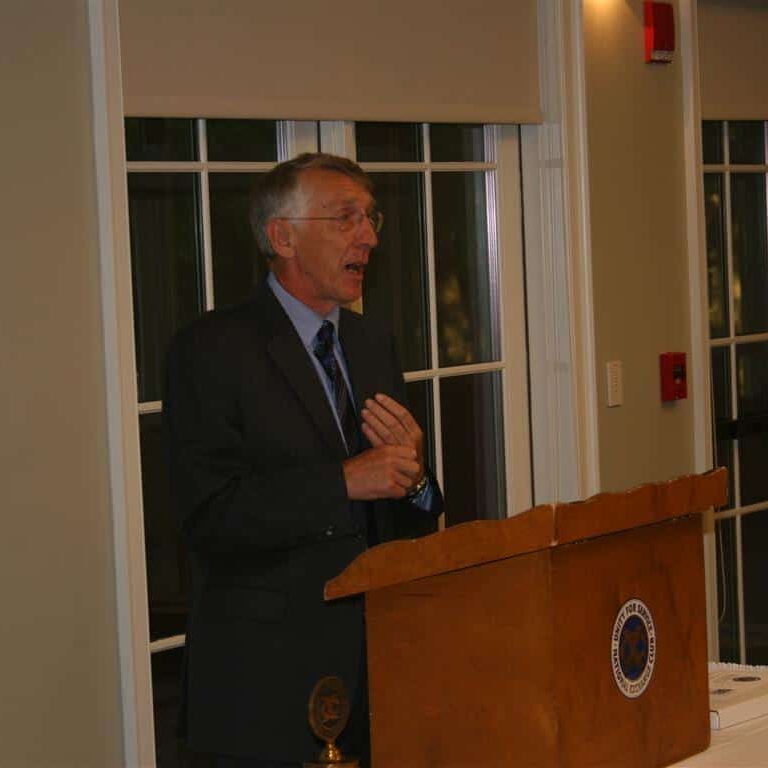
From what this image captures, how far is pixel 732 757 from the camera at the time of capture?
184cm

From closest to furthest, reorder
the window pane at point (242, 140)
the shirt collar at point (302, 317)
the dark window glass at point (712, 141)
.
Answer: the shirt collar at point (302, 317) < the window pane at point (242, 140) < the dark window glass at point (712, 141)

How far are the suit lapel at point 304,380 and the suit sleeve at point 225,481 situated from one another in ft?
0.16

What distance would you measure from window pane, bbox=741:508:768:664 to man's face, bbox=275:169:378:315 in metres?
2.65

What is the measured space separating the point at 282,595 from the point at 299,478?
23 cm

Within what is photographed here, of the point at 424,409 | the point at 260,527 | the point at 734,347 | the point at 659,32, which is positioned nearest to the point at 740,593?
the point at 734,347

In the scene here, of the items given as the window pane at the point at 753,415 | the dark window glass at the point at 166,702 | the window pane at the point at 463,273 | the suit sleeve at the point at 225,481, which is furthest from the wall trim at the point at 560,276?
the suit sleeve at the point at 225,481

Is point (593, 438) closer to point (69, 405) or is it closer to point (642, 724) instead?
point (69, 405)

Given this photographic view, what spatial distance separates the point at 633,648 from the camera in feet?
5.78

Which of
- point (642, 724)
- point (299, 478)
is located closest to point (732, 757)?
point (642, 724)

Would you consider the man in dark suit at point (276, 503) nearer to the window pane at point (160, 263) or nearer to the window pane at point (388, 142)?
the window pane at point (160, 263)

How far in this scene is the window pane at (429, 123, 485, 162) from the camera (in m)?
3.90

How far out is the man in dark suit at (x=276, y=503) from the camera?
8.20ft

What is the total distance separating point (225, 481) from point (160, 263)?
3.00 ft

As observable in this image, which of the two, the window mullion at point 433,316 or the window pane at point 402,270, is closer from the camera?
the window pane at point 402,270
